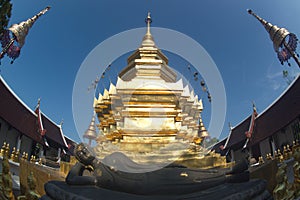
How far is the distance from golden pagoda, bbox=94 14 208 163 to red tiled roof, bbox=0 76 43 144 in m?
4.91

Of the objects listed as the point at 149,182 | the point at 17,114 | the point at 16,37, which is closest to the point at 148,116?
the point at 149,182

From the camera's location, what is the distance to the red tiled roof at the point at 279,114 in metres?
10.1

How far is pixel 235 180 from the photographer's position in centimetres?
327

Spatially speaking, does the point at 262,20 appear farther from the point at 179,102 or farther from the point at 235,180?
the point at 235,180

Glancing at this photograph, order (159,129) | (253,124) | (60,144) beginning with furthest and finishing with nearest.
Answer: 1. (60,144)
2. (253,124)
3. (159,129)

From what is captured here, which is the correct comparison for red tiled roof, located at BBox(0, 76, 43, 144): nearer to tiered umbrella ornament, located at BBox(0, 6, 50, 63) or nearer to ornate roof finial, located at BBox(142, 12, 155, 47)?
tiered umbrella ornament, located at BBox(0, 6, 50, 63)

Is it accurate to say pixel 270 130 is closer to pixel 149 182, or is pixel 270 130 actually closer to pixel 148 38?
pixel 148 38

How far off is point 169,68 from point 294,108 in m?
Result: 5.23

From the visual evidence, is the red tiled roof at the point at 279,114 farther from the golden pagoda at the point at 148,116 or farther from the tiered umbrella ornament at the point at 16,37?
the tiered umbrella ornament at the point at 16,37

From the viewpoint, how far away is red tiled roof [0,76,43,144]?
1060 centimetres

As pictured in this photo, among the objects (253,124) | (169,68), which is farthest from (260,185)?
(253,124)

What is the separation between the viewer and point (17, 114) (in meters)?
11.9

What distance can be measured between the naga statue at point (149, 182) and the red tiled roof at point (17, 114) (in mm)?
8219

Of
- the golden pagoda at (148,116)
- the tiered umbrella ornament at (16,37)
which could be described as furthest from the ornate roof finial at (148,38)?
the tiered umbrella ornament at (16,37)
